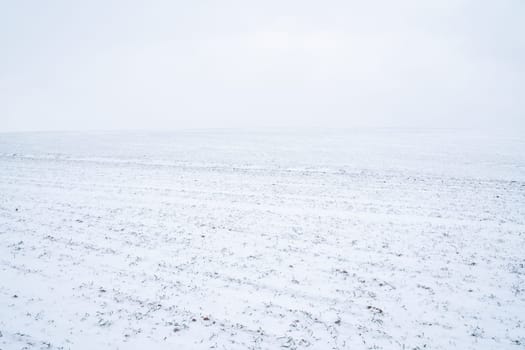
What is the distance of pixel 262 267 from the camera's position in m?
8.09

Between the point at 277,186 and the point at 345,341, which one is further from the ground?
the point at 277,186

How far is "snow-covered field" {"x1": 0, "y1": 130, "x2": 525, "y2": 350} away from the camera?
5.86 m

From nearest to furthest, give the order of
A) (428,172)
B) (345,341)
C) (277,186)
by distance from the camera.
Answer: (345,341) < (277,186) < (428,172)

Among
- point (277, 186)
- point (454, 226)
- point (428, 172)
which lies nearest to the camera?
point (454, 226)

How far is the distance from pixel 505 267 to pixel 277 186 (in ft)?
32.0

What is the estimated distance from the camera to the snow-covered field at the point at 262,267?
5859mm

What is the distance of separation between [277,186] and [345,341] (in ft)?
36.2

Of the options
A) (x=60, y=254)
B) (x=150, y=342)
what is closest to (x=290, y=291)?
(x=150, y=342)

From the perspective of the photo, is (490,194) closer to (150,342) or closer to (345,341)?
(345,341)

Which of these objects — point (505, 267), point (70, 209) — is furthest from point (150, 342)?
point (70, 209)

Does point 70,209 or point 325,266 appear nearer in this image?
point 325,266

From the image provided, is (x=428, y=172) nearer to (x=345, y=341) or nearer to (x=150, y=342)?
(x=345, y=341)

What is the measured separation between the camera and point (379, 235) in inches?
394

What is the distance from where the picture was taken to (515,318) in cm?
616
